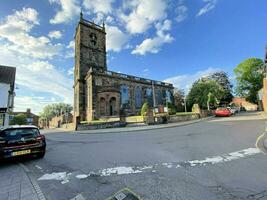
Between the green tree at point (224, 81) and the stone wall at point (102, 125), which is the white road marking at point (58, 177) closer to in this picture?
the stone wall at point (102, 125)

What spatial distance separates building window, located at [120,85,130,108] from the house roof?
20.0 metres

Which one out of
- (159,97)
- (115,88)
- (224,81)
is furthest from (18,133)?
(224,81)

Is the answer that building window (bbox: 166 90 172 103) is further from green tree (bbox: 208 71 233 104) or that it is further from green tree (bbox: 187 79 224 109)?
green tree (bbox: 208 71 233 104)

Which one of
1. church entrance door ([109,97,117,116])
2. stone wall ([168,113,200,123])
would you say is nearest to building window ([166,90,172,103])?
stone wall ([168,113,200,123])

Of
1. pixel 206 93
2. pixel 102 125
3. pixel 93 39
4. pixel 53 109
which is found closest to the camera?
pixel 102 125

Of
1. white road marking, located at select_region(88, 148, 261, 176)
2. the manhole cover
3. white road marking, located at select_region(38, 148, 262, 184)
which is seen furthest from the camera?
white road marking, located at select_region(88, 148, 261, 176)

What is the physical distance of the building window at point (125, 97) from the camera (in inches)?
1485

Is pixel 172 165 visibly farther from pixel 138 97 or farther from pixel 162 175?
pixel 138 97

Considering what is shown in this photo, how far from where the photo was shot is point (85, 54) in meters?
39.1

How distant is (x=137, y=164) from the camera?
610 cm

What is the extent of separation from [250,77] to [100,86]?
40.2 meters

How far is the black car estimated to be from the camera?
6.75 meters

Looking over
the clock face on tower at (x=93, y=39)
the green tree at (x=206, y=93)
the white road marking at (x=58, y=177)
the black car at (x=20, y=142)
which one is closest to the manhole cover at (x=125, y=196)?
the white road marking at (x=58, y=177)

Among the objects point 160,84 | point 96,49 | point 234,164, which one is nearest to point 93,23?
point 96,49
